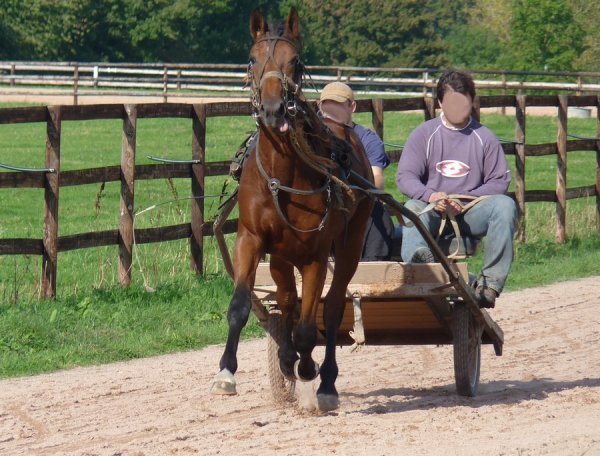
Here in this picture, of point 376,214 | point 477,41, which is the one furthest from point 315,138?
point 477,41

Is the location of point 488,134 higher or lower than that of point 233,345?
higher

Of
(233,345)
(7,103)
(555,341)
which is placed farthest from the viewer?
(7,103)

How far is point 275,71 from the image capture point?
18.3 feet

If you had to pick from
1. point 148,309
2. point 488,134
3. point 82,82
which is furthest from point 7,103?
point 488,134

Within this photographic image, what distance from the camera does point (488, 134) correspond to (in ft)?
24.0

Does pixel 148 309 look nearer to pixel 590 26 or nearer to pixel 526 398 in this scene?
pixel 526 398

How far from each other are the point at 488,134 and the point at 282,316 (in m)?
1.73

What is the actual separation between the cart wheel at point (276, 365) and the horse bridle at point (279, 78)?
173 cm

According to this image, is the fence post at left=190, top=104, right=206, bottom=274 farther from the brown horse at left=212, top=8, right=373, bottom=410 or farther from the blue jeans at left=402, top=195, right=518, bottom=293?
the brown horse at left=212, top=8, right=373, bottom=410

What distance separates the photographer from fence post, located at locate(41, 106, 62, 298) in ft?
32.6

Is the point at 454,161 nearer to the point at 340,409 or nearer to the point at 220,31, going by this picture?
the point at 340,409

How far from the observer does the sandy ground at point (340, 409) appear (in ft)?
19.2

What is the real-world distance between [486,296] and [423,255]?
0.44 m

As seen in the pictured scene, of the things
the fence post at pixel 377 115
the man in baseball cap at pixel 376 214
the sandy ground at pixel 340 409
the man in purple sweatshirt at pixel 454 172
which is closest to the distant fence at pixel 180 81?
the fence post at pixel 377 115
